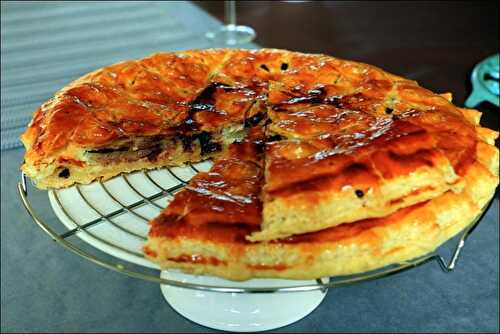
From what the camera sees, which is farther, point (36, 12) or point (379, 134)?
point (36, 12)

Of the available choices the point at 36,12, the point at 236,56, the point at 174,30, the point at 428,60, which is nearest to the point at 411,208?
the point at 236,56

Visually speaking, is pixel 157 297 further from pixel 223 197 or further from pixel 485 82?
pixel 485 82

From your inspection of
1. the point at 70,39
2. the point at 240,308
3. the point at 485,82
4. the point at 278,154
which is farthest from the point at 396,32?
the point at 278,154

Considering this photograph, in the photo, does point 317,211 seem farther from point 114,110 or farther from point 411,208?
point 114,110

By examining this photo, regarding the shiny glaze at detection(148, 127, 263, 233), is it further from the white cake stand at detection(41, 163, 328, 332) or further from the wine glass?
the wine glass

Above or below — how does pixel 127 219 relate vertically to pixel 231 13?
above
